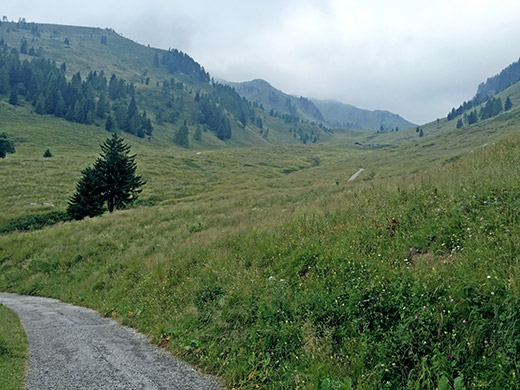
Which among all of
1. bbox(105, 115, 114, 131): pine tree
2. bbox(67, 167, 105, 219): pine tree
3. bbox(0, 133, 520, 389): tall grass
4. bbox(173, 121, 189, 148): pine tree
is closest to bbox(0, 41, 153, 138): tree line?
bbox(105, 115, 114, 131): pine tree

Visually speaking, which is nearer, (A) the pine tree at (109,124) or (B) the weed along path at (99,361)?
(B) the weed along path at (99,361)

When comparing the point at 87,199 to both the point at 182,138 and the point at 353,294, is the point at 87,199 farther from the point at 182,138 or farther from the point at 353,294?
the point at 182,138

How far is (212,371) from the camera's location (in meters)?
6.32

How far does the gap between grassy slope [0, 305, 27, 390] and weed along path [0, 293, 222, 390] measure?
18cm

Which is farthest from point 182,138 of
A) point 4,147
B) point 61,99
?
point 4,147

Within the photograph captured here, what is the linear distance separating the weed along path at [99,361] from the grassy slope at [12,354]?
0.18 meters

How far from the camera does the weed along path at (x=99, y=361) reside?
5766 millimetres

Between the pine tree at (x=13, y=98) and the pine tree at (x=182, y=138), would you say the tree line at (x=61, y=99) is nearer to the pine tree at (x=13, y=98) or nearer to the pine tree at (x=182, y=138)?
the pine tree at (x=13, y=98)

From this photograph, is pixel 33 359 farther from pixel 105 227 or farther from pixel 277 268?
pixel 105 227

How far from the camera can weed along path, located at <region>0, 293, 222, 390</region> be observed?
18.9ft

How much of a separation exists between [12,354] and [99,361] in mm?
2029

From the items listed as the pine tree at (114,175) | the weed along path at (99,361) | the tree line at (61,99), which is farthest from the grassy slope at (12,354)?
the tree line at (61,99)

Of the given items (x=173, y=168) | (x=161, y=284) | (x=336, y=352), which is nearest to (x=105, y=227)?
(x=161, y=284)

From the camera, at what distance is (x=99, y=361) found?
671 centimetres
